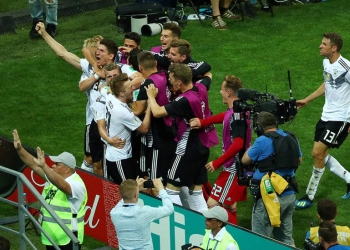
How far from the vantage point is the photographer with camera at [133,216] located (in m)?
8.37

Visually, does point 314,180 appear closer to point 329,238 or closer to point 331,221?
point 331,221

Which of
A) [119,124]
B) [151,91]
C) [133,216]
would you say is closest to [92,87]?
[119,124]

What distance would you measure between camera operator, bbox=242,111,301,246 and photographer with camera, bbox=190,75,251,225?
46cm

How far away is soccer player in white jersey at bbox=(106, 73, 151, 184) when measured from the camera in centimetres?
1006

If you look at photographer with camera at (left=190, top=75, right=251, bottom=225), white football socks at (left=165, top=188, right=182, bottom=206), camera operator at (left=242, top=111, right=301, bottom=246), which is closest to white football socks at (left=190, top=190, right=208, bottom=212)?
photographer with camera at (left=190, top=75, right=251, bottom=225)

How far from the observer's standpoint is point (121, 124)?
10234 mm

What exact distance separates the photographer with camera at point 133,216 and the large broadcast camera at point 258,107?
1670mm

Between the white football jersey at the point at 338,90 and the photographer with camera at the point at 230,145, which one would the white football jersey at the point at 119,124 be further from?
the white football jersey at the point at 338,90

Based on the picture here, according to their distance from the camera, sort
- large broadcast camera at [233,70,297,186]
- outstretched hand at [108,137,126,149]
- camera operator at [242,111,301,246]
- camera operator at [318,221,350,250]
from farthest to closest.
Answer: outstretched hand at [108,137,126,149] → large broadcast camera at [233,70,297,186] → camera operator at [242,111,301,246] → camera operator at [318,221,350,250]

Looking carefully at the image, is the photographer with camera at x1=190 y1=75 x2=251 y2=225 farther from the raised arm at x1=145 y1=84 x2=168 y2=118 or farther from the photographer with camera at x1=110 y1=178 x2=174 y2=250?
the photographer with camera at x1=110 y1=178 x2=174 y2=250

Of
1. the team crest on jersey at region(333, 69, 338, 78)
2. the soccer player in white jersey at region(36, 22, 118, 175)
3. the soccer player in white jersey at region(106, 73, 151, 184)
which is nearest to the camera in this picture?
the soccer player in white jersey at region(106, 73, 151, 184)

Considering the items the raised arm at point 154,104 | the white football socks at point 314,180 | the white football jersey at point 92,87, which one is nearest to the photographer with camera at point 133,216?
the raised arm at point 154,104

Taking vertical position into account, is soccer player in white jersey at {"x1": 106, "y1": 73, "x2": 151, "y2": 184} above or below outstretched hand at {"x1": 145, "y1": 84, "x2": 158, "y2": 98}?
below

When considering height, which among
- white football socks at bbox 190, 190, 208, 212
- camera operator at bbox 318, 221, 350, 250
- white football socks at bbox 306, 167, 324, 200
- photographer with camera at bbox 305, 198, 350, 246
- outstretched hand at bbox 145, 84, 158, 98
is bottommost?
white football socks at bbox 306, 167, 324, 200
